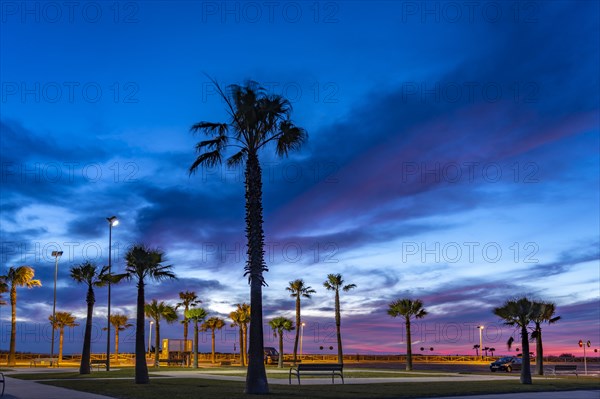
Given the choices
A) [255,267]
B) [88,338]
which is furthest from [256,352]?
[88,338]

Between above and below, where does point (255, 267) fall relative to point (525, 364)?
above

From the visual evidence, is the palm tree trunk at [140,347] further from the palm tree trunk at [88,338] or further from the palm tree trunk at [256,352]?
the palm tree trunk at [88,338]

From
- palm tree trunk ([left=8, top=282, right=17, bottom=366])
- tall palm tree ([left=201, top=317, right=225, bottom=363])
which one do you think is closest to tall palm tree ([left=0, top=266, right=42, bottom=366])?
palm tree trunk ([left=8, top=282, right=17, bottom=366])

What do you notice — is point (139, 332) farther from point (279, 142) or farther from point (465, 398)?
point (465, 398)

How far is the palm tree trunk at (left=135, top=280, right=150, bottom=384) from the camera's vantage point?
32406 millimetres

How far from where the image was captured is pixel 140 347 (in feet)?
111

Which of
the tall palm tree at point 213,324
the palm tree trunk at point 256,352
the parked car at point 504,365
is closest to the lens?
the palm tree trunk at point 256,352

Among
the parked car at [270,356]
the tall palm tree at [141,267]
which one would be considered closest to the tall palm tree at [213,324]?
the parked car at [270,356]

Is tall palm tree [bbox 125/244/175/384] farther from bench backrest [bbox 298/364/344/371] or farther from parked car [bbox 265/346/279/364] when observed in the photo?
parked car [bbox 265/346/279/364]

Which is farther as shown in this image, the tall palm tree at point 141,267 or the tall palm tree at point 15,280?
the tall palm tree at point 15,280

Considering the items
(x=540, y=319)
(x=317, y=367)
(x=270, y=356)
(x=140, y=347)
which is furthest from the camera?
(x=270, y=356)

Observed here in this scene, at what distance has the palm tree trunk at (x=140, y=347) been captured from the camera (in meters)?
32.4

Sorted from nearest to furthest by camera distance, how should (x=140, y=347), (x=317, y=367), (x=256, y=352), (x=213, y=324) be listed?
(x=256, y=352) → (x=317, y=367) → (x=140, y=347) → (x=213, y=324)

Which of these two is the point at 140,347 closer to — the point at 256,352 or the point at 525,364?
the point at 256,352
